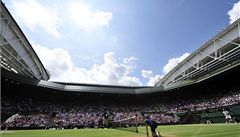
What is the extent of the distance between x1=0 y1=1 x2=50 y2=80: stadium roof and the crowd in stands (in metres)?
7.59

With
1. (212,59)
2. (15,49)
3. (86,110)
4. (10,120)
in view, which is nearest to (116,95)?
(86,110)

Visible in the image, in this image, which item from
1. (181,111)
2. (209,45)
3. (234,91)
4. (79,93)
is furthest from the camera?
(79,93)

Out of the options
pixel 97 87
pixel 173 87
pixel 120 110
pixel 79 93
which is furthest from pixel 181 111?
pixel 79 93

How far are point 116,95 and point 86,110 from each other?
31.6 feet

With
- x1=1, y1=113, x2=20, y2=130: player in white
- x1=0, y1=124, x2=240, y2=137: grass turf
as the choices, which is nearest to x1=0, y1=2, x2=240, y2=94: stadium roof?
x1=1, y1=113, x2=20, y2=130: player in white

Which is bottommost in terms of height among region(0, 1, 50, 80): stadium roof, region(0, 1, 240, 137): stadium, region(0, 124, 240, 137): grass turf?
region(0, 124, 240, 137): grass turf

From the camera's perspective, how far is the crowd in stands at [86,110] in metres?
48.6

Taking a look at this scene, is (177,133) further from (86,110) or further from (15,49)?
(86,110)

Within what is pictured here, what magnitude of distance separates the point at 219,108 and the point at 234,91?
268 inches

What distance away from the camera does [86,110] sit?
62562mm

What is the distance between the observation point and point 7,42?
37.1 metres

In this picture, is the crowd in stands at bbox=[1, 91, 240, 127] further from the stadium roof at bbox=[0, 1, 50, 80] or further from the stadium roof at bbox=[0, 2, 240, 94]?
the stadium roof at bbox=[0, 1, 50, 80]

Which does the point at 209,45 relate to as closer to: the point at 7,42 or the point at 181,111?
the point at 181,111

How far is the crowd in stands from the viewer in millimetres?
48594
